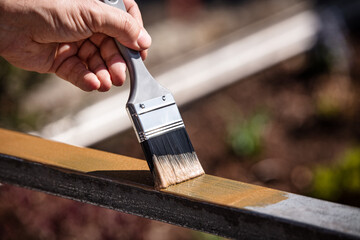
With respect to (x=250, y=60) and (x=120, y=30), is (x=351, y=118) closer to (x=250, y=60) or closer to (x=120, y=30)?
(x=250, y=60)

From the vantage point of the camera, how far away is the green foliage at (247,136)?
2.96 metres

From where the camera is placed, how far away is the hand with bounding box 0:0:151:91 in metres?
1.46

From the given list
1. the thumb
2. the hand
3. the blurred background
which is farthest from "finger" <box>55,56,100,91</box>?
the blurred background

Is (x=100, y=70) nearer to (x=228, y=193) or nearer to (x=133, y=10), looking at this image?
(x=133, y=10)

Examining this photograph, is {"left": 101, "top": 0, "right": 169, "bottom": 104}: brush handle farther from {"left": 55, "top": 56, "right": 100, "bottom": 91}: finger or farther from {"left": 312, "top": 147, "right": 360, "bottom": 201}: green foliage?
{"left": 312, "top": 147, "right": 360, "bottom": 201}: green foliage

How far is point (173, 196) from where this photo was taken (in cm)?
107

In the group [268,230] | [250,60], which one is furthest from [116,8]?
[250,60]

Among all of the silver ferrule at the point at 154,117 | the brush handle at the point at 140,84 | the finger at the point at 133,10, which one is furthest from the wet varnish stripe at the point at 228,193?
the finger at the point at 133,10

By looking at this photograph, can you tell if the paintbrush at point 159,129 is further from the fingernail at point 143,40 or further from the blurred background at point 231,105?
the blurred background at point 231,105

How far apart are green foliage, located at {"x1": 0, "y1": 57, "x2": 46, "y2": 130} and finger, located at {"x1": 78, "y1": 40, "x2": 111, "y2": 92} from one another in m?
0.92

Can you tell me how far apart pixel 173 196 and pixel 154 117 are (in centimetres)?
30

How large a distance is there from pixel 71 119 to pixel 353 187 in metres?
1.65

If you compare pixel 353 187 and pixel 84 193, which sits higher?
pixel 84 193

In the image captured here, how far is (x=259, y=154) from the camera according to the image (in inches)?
119
